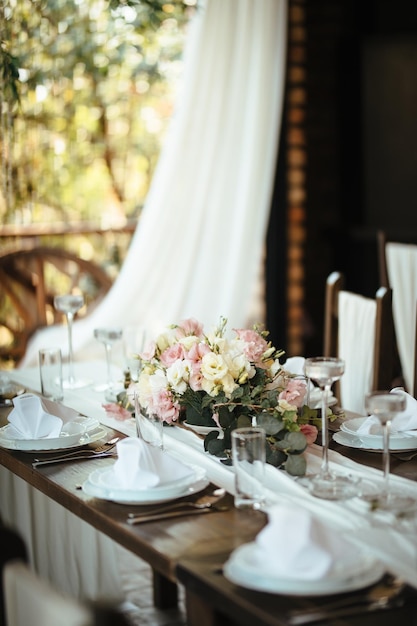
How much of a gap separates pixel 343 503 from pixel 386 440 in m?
0.13

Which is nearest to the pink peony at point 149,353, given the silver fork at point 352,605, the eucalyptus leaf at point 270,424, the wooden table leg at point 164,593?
the eucalyptus leaf at point 270,424

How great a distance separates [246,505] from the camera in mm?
Result: 1700

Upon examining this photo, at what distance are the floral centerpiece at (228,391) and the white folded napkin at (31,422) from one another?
0.74 feet

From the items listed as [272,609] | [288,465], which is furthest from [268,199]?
[272,609]

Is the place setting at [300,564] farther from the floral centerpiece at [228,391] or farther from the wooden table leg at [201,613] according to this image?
the floral centerpiece at [228,391]

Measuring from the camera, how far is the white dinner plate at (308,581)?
1323 millimetres

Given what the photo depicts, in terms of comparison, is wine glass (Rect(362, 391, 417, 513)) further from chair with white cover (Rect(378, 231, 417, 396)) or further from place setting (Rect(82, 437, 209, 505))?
chair with white cover (Rect(378, 231, 417, 396))

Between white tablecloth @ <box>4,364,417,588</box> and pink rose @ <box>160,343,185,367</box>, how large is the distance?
0.20 metres

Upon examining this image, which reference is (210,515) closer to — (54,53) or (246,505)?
(246,505)

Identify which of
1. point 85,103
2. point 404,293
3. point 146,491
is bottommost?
point 146,491

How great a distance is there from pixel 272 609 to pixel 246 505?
0.42m

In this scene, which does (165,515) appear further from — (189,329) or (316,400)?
(316,400)

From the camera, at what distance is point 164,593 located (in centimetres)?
243

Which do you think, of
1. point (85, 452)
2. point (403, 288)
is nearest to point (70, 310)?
point (85, 452)
